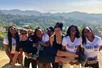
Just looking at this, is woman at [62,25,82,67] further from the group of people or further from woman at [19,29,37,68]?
woman at [19,29,37,68]

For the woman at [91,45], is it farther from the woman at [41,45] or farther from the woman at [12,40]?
the woman at [12,40]

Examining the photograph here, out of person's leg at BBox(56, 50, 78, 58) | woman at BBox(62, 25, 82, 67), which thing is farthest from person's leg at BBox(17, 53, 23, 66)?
woman at BBox(62, 25, 82, 67)

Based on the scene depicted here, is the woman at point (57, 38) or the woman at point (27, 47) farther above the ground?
the woman at point (57, 38)

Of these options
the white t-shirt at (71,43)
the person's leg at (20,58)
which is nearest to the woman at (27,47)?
the person's leg at (20,58)

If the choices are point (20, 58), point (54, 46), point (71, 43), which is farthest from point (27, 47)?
point (71, 43)

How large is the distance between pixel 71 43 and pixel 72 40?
0.10 meters

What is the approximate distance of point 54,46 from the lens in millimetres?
11070

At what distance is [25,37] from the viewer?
39.6ft

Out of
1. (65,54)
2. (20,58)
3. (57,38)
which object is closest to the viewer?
(65,54)

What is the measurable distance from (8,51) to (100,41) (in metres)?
3.62

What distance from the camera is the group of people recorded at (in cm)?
A: 1024

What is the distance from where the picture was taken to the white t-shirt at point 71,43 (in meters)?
10.6

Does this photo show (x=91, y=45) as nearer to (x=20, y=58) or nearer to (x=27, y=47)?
(x=27, y=47)

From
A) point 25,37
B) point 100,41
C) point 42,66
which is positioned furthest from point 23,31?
point 100,41
